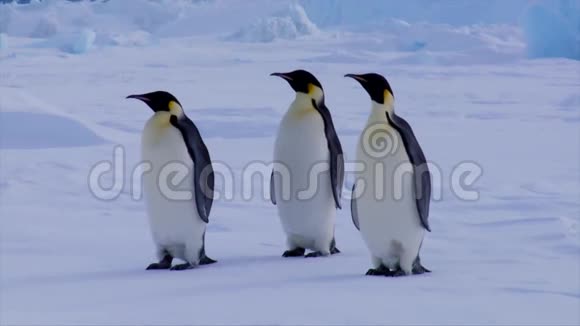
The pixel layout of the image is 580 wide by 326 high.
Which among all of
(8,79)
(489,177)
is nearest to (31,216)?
(489,177)

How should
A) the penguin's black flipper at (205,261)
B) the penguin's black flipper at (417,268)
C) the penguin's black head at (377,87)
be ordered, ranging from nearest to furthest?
1. the penguin's black head at (377,87)
2. the penguin's black flipper at (417,268)
3. the penguin's black flipper at (205,261)

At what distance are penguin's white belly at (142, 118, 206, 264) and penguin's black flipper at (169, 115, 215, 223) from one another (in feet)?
0.06

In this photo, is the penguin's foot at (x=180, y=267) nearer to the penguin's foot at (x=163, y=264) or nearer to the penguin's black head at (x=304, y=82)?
the penguin's foot at (x=163, y=264)

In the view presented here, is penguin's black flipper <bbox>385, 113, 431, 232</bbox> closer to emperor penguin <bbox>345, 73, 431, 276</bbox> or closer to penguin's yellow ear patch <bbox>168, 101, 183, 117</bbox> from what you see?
emperor penguin <bbox>345, 73, 431, 276</bbox>

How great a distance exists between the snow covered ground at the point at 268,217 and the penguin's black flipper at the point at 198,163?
23cm

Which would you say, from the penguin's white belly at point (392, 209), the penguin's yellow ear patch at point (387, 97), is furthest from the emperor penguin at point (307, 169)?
the penguin's yellow ear patch at point (387, 97)

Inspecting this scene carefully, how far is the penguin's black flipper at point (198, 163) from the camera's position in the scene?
10.4 feet

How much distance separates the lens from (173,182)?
318 centimetres

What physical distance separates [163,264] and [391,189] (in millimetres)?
832

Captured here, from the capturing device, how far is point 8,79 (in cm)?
1648

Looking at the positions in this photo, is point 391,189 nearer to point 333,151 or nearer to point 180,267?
point 333,151

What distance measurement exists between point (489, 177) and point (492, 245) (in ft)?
7.64

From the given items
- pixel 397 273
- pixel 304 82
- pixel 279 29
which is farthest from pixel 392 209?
pixel 279 29

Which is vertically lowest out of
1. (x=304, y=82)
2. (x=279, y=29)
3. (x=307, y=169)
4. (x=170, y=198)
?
(x=170, y=198)
